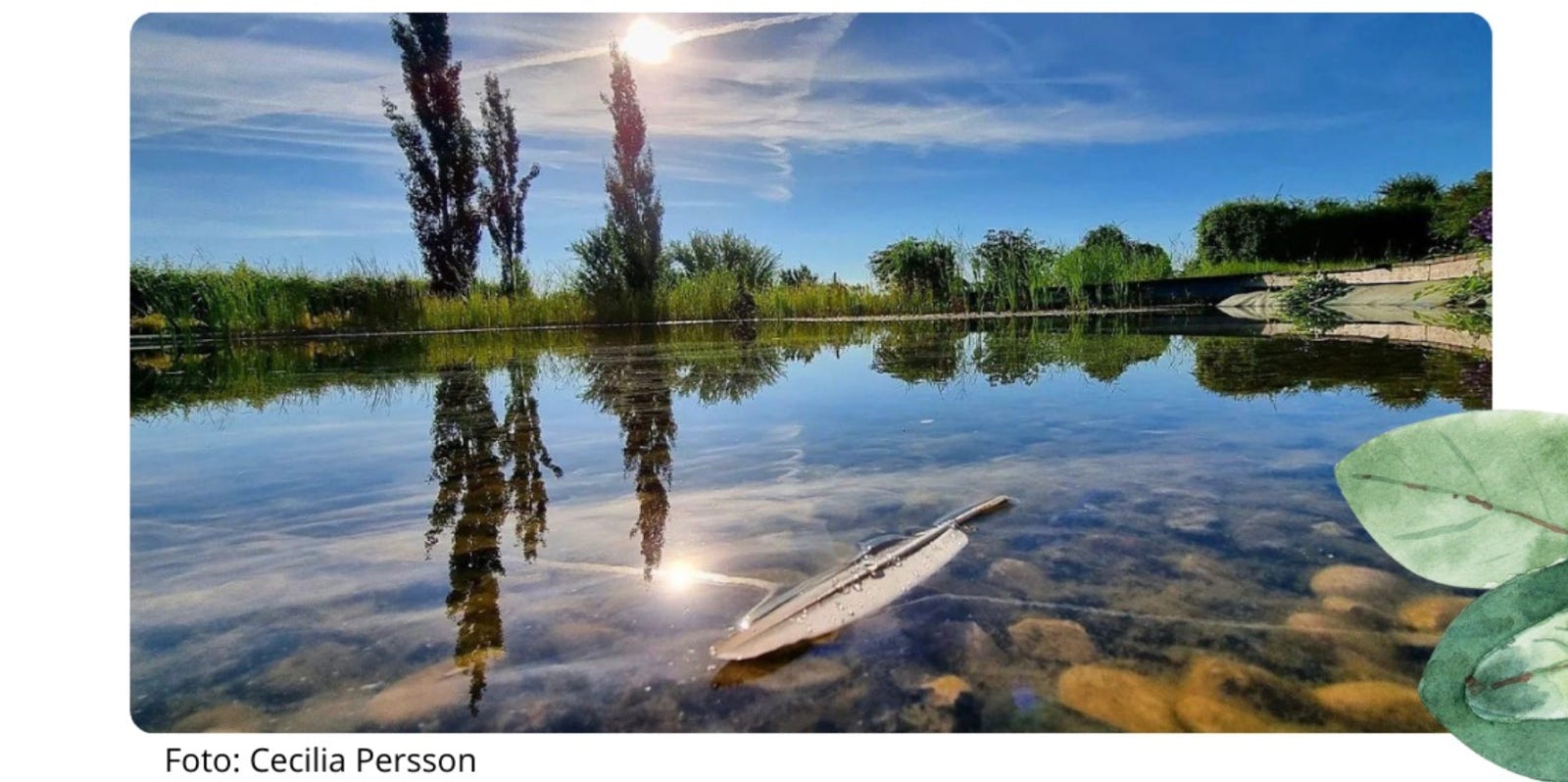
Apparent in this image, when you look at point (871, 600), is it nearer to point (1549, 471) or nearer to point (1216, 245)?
point (1549, 471)

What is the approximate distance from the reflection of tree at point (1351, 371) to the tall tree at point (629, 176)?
1.63 metres

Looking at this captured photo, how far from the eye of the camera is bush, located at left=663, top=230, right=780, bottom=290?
2.89m

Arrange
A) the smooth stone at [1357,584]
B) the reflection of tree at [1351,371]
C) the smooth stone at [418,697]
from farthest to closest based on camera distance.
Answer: the reflection of tree at [1351,371] < the smooth stone at [1357,584] < the smooth stone at [418,697]

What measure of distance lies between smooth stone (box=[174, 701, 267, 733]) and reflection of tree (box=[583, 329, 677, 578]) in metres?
0.40

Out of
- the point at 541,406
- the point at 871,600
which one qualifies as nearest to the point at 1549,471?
the point at 871,600

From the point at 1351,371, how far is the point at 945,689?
2094 millimetres

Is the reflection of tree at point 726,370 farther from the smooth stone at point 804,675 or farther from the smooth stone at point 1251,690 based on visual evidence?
the smooth stone at point 1251,690

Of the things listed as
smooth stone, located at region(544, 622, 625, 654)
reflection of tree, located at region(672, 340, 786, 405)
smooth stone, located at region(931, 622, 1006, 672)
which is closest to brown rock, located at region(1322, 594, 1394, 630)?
smooth stone, located at region(931, 622, 1006, 672)

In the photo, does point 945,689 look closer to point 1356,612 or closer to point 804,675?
point 804,675

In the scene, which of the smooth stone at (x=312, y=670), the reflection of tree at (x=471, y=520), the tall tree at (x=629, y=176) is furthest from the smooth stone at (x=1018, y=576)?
the tall tree at (x=629, y=176)

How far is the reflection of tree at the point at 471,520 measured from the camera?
79cm
